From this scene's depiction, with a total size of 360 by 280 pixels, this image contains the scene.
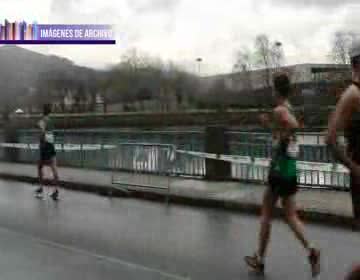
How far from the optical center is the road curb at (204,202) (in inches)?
306

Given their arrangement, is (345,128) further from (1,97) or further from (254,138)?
(1,97)

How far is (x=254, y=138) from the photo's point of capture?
1083 centimetres

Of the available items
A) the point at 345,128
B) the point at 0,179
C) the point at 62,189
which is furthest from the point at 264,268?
the point at 0,179

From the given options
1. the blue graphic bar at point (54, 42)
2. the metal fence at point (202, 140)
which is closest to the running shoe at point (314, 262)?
the metal fence at point (202, 140)

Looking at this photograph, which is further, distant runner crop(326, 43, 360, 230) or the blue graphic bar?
the blue graphic bar

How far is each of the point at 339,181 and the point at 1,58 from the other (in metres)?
17.4

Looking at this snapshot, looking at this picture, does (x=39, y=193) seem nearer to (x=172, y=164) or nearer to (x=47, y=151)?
(x=47, y=151)

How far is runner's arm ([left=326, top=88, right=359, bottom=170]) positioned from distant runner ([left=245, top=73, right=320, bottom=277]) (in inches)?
59.7

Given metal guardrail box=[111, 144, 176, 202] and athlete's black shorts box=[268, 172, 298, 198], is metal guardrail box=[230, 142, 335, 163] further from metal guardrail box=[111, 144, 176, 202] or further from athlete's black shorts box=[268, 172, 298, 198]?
athlete's black shorts box=[268, 172, 298, 198]

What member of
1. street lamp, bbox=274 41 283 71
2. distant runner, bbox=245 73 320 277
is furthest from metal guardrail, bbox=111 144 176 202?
street lamp, bbox=274 41 283 71

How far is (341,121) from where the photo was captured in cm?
361

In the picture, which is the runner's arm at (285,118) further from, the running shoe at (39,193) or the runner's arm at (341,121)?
the running shoe at (39,193)

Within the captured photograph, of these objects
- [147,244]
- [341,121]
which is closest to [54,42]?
[147,244]

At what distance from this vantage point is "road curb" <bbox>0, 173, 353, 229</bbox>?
25.5 feet
